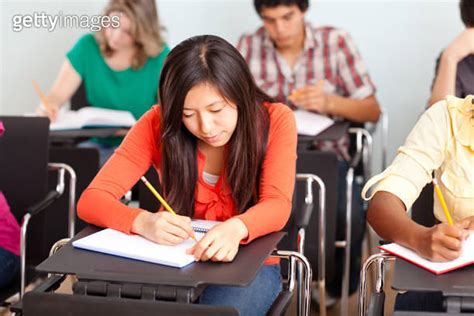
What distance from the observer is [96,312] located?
1.84m

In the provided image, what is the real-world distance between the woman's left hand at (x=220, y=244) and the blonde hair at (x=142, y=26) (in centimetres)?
202

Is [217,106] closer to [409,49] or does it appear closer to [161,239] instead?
[161,239]

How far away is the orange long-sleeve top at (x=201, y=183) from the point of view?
2229 mm

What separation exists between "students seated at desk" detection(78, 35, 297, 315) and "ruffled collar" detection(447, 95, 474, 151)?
0.40m

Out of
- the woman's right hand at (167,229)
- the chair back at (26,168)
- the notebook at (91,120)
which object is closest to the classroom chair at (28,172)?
the chair back at (26,168)

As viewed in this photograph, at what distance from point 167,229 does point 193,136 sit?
42 cm

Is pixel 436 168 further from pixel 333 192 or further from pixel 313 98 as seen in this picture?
A: pixel 313 98

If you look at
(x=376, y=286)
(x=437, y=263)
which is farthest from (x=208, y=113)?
(x=437, y=263)

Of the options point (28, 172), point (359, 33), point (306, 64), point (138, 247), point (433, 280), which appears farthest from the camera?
point (359, 33)

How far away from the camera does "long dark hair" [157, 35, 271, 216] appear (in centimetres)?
228

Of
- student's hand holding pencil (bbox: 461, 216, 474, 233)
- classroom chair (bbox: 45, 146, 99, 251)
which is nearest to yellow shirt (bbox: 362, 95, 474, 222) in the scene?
student's hand holding pencil (bbox: 461, 216, 474, 233)

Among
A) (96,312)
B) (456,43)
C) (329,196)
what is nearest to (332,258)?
(329,196)

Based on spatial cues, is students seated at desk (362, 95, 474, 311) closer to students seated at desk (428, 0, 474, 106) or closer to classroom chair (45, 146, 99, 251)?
students seated at desk (428, 0, 474, 106)

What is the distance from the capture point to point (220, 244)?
6.51ft
